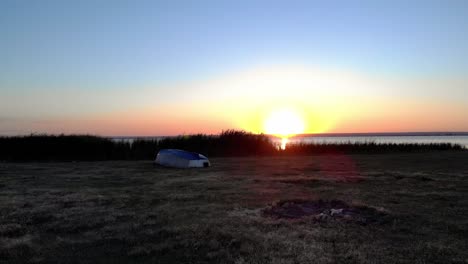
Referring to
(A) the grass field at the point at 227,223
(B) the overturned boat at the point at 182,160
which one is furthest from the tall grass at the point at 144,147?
(A) the grass field at the point at 227,223

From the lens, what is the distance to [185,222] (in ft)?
26.7

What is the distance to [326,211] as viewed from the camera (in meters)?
8.74

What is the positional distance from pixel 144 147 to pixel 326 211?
892 inches

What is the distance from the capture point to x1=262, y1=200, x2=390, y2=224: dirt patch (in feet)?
26.8

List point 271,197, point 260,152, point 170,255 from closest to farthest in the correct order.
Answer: point 170,255 < point 271,197 < point 260,152

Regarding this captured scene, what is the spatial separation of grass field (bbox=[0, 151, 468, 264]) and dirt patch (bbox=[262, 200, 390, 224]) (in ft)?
0.23

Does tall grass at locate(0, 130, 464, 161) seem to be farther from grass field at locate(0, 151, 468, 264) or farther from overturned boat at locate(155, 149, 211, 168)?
grass field at locate(0, 151, 468, 264)

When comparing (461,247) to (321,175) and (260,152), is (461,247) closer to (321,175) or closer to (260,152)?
(321,175)

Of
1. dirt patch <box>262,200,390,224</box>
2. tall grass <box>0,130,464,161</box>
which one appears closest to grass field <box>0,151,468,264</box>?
dirt patch <box>262,200,390,224</box>

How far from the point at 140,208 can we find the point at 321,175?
7.58 meters

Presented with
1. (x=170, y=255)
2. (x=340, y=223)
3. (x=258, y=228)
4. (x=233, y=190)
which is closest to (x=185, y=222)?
(x=258, y=228)

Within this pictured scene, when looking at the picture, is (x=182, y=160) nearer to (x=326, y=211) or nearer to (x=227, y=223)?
(x=326, y=211)

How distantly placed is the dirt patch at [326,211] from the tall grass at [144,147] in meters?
18.5

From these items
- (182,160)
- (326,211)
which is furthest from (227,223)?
(182,160)
